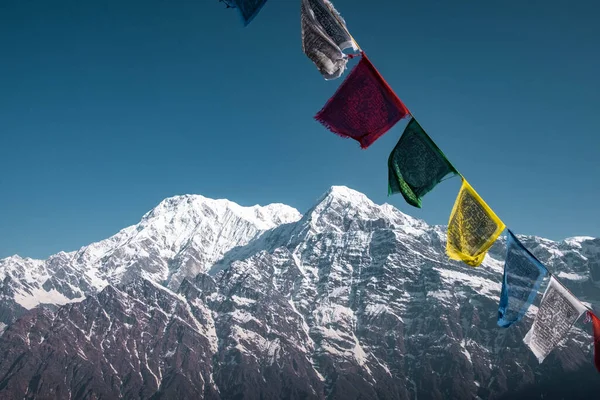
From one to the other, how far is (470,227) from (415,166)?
2.62 metres

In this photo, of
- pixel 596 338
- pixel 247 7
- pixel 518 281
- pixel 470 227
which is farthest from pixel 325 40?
pixel 596 338

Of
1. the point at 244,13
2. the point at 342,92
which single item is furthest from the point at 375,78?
the point at 244,13

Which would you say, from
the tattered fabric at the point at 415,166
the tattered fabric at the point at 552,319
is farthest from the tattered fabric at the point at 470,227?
the tattered fabric at the point at 552,319

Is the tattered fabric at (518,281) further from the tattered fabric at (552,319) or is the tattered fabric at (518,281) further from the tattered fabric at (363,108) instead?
the tattered fabric at (363,108)

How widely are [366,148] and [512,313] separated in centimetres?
708

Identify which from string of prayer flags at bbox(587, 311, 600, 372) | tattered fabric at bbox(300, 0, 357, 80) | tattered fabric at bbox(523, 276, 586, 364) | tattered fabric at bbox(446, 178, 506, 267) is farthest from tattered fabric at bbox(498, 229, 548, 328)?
tattered fabric at bbox(300, 0, 357, 80)

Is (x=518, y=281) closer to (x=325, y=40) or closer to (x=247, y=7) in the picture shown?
(x=325, y=40)

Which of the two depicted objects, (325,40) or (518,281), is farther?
(518,281)

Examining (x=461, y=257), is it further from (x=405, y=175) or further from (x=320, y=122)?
(x=320, y=122)

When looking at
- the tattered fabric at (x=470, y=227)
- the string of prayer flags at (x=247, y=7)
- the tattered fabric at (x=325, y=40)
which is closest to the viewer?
the string of prayer flags at (x=247, y=7)

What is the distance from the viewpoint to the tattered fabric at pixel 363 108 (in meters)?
14.1

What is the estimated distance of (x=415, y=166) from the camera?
15203 millimetres

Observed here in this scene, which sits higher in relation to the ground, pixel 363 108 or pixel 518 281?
pixel 363 108

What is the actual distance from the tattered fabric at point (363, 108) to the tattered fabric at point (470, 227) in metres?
3.15
